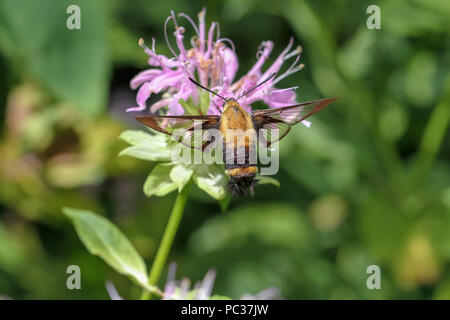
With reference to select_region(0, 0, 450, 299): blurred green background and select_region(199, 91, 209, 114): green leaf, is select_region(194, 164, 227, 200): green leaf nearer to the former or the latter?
select_region(199, 91, 209, 114): green leaf

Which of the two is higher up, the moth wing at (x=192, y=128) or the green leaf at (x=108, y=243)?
the moth wing at (x=192, y=128)

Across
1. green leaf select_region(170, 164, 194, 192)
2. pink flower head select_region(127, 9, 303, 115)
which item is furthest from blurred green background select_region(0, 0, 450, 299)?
green leaf select_region(170, 164, 194, 192)

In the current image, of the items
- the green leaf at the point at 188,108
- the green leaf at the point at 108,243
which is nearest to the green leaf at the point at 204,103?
the green leaf at the point at 188,108

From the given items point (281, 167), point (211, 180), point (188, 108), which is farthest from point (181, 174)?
point (281, 167)

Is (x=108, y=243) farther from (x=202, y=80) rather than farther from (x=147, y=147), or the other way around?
(x=202, y=80)

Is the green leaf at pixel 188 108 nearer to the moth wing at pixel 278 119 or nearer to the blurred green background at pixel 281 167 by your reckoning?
the moth wing at pixel 278 119
